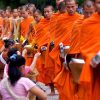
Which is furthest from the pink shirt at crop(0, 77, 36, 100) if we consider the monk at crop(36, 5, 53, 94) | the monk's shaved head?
the monk at crop(36, 5, 53, 94)

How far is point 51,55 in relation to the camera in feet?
46.2

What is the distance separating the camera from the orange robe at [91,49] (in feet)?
29.9

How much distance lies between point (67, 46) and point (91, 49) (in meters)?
3.12

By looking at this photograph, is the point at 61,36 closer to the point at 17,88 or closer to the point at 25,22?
the point at 17,88

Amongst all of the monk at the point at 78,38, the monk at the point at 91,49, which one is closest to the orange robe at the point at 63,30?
the monk at the point at 78,38

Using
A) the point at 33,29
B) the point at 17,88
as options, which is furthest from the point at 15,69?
the point at 33,29

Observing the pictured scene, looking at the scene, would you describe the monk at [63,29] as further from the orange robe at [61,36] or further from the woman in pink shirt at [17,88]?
the woman in pink shirt at [17,88]

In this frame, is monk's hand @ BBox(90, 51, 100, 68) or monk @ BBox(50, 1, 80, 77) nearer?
monk's hand @ BBox(90, 51, 100, 68)

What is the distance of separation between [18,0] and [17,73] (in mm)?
33304

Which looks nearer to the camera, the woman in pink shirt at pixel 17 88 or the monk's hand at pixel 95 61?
the woman in pink shirt at pixel 17 88

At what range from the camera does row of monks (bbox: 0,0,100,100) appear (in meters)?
9.35

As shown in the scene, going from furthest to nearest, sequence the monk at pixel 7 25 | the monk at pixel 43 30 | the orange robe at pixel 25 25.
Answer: the monk at pixel 7 25 → the orange robe at pixel 25 25 → the monk at pixel 43 30

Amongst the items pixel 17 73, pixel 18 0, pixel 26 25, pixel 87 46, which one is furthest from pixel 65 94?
pixel 18 0

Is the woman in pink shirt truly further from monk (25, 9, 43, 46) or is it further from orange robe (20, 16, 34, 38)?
orange robe (20, 16, 34, 38)
